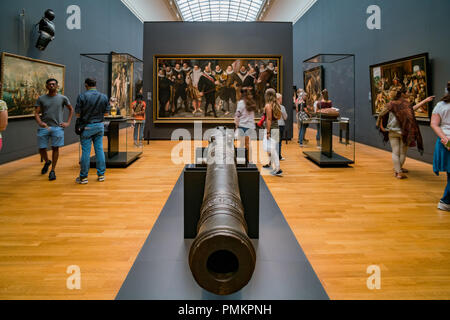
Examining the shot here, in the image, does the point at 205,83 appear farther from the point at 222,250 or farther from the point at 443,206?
the point at 222,250

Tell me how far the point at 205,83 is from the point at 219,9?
75.5ft

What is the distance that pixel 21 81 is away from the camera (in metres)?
10.9

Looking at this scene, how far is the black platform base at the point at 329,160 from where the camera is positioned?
9922 mm

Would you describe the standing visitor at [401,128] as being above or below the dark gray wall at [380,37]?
below

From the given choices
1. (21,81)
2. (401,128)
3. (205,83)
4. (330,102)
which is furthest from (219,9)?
(401,128)

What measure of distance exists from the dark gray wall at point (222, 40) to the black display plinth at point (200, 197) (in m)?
13.0

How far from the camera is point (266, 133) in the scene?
8711 mm

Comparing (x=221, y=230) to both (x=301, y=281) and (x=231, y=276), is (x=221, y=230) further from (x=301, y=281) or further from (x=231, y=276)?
(x=301, y=281)

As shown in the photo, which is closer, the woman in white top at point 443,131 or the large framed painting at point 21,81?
the woman in white top at point 443,131

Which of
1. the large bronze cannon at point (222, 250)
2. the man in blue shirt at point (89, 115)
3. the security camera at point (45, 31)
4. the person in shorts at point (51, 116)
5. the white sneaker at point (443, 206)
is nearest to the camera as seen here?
the large bronze cannon at point (222, 250)

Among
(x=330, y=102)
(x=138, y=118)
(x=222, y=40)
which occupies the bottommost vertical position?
(x=138, y=118)

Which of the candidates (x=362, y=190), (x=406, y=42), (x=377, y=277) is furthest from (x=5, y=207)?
(x=406, y=42)

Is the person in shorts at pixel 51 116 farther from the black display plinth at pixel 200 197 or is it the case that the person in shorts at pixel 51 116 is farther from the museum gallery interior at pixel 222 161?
the black display plinth at pixel 200 197

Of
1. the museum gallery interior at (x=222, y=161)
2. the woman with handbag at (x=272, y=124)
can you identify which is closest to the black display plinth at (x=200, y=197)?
the museum gallery interior at (x=222, y=161)
